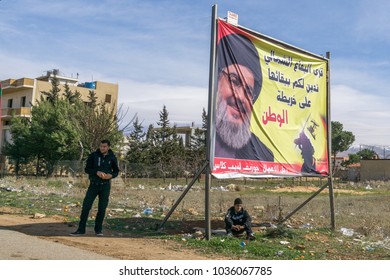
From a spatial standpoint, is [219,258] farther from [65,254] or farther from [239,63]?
[239,63]

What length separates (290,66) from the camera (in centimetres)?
1140

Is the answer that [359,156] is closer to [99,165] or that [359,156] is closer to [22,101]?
[22,101]

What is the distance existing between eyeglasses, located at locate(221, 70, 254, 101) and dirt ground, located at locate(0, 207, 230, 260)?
3.41 m

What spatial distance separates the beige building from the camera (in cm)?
5553

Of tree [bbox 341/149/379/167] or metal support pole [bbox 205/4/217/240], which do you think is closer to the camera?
metal support pole [bbox 205/4/217/240]

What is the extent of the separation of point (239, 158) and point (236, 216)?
1.19m

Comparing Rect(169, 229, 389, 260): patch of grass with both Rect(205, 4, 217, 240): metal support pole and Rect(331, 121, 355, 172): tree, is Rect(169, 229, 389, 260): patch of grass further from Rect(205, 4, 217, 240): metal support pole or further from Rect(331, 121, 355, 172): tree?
Rect(331, 121, 355, 172): tree

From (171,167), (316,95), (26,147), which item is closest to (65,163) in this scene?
(26,147)

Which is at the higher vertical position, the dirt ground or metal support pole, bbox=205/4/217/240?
metal support pole, bbox=205/4/217/240

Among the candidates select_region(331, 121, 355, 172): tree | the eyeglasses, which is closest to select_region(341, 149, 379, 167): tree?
select_region(331, 121, 355, 172): tree

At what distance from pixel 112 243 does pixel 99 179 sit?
52.6 inches

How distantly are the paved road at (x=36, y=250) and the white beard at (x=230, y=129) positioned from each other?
3.60 metres

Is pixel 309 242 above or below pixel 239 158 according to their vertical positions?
below
